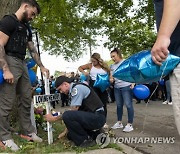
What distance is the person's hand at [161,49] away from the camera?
1865 mm

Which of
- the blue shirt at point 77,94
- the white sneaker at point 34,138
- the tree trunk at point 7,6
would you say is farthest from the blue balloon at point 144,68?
the tree trunk at point 7,6

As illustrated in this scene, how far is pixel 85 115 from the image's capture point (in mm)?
4094

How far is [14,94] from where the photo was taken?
3.96 m

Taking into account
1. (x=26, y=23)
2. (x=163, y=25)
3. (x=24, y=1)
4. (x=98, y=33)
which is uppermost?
(x=98, y=33)

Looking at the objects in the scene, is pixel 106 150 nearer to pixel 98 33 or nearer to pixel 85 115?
→ pixel 85 115

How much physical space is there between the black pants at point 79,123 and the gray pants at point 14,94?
0.61m

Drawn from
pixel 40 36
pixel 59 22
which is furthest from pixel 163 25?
pixel 40 36

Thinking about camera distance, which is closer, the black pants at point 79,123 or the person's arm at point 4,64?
the person's arm at point 4,64

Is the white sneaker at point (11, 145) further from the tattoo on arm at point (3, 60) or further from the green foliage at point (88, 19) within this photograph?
the green foliage at point (88, 19)

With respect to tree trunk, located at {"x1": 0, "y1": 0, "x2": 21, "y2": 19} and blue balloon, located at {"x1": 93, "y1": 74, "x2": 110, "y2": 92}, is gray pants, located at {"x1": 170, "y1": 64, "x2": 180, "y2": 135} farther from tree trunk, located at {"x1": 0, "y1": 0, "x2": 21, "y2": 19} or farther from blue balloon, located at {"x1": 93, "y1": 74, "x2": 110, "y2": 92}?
blue balloon, located at {"x1": 93, "y1": 74, "x2": 110, "y2": 92}


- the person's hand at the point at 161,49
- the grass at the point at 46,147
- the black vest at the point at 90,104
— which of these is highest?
the person's hand at the point at 161,49

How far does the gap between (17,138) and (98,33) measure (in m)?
12.5

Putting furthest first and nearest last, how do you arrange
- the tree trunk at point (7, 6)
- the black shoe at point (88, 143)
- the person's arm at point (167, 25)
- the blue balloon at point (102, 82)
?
1. the blue balloon at point (102, 82)
2. the tree trunk at point (7, 6)
3. the black shoe at point (88, 143)
4. the person's arm at point (167, 25)

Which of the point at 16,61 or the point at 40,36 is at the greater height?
the point at 40,36
